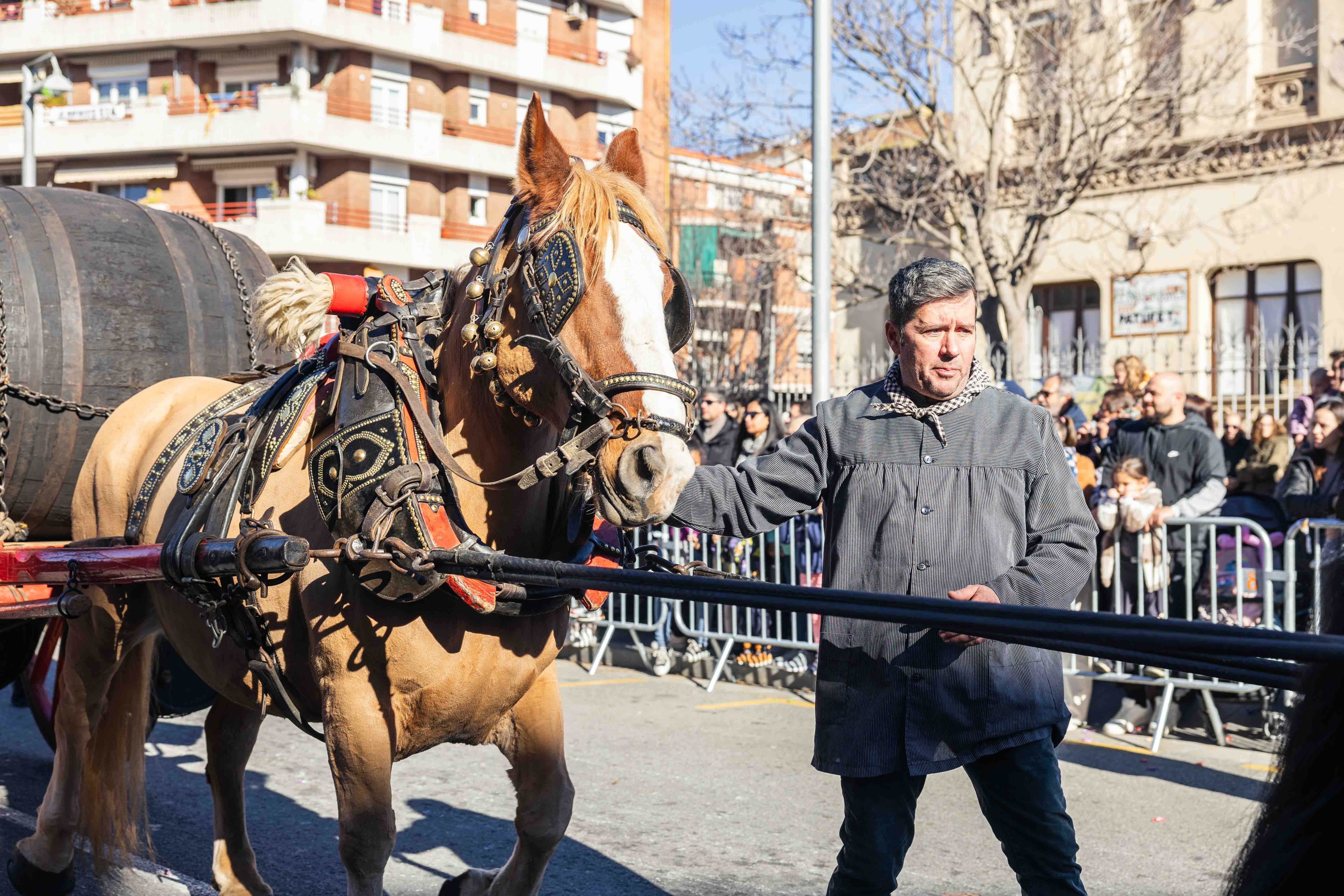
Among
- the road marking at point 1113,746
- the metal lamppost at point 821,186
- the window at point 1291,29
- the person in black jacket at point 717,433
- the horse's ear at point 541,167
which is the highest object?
the window at point 1291,29

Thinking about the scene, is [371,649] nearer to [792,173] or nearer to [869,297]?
[869,297]

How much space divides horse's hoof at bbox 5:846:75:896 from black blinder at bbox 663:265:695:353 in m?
2.99

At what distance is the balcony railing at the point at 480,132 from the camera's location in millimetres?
36281

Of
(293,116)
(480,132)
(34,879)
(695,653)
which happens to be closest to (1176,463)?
(695,653)

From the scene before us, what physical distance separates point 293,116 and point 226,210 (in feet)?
11.1

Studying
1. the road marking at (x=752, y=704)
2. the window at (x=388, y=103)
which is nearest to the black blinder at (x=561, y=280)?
the road marking at (x=752, y=704)

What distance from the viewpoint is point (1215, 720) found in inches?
270

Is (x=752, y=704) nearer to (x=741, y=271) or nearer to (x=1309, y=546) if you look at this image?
(x=1309, y=546)

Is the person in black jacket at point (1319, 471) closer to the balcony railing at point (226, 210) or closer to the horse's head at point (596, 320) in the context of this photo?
the horse's head at point (596, 320)

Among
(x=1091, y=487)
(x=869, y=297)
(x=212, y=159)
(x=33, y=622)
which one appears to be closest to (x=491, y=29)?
(x=212, y=159)

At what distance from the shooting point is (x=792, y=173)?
1986cm

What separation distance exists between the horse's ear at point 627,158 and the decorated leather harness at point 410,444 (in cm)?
28

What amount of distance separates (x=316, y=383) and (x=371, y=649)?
83 centimetres

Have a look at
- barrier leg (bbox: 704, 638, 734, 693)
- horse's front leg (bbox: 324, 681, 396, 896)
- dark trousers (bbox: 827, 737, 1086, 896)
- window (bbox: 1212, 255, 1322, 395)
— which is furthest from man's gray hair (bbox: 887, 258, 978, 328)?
window (bbox: 1212, 255, 1322, 395)
